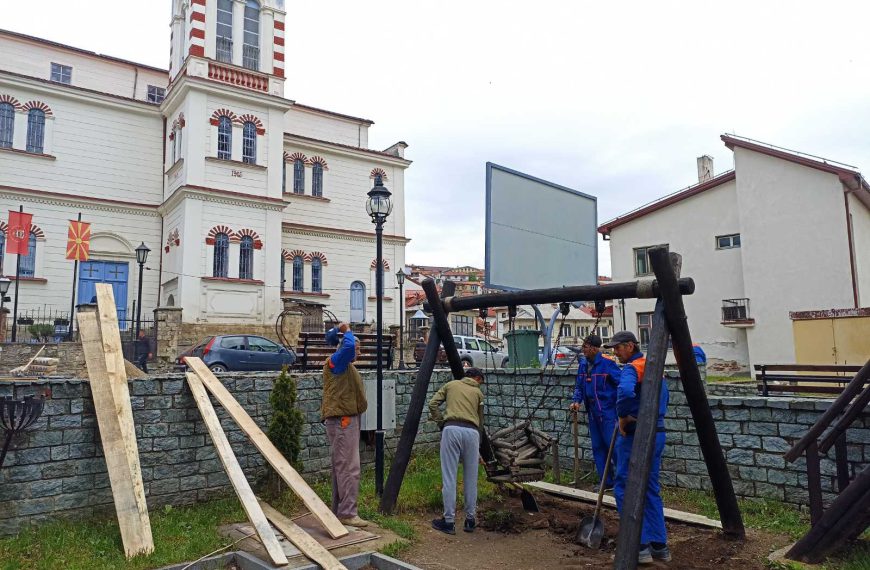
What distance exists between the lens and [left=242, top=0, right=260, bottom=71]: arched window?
2702 centimetres

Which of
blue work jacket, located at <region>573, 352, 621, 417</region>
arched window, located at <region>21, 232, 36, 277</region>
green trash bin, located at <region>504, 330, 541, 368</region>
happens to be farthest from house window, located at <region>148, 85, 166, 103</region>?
blue work jacket, located at <region>573, 352, 621, 417</region>

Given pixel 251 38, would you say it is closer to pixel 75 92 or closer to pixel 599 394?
pixel 75 92

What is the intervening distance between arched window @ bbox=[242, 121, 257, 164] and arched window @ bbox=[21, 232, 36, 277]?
29.1ft

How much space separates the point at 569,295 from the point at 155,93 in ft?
97.7

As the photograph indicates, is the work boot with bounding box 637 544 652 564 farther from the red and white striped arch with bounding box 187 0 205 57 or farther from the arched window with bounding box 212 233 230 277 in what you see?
the red and white striped arch with bounding box 187 0 205 57

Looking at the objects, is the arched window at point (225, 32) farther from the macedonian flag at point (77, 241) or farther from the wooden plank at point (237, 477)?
the wooden plank at point (237, 477)

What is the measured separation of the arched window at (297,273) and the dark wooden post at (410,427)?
22995 millimetres

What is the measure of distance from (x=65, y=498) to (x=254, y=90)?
73.7 ft

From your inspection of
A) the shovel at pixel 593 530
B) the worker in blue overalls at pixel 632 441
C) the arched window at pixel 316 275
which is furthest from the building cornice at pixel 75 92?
the shovel at pixel 593 530

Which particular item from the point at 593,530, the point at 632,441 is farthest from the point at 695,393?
the point at 593,530

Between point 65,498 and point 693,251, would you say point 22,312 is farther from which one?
point 693,251

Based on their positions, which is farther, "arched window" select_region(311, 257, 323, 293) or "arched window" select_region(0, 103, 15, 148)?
"arched window" select_region(311, 257, 323, 293)

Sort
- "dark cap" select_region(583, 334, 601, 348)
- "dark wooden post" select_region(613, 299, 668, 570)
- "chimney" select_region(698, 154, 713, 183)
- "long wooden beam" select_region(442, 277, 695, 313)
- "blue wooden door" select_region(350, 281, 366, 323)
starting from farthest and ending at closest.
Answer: "chimney" select_region(698, 154, 713, 183)
"blue wooden door" select_region(350, 281, 366, 323)
"dark cap" select_region(583, 334, 601, 348)
"long wooden beam" select_region(442, 277, 695, 313)
"dark wooden post" select_region(613, 299, 668, 570)

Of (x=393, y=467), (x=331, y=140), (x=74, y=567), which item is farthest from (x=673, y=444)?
(x=331, y=140)
